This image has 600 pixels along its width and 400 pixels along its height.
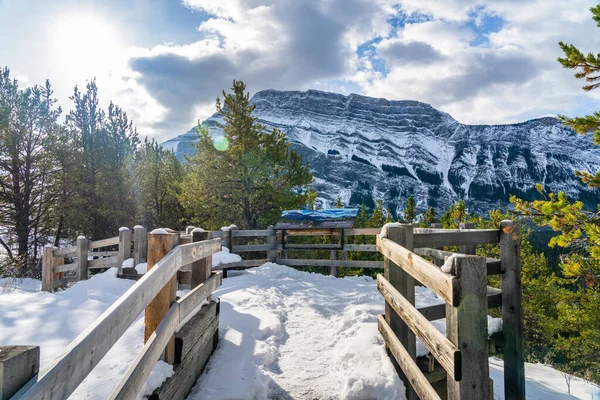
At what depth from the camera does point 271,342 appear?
4539 mm

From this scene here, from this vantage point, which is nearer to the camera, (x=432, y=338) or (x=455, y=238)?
(x=432, y=338)

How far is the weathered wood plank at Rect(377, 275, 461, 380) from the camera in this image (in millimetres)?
1978

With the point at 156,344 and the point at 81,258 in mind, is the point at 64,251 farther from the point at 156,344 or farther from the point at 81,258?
the point at 156,344

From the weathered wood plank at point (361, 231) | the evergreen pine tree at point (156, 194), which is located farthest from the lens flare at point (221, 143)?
the weathered wood plank at point (361, 231)

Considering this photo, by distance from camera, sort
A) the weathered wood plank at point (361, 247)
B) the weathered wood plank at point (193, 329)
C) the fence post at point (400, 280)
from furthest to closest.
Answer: the weathered wood plank at point (361, 247) → the fence post at point (400, 280) → the weathered wood plank at point (193, 329)

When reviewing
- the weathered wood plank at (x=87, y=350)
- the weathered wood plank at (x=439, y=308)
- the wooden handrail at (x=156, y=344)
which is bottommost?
the weathered wood plank at (x=439, y=308)

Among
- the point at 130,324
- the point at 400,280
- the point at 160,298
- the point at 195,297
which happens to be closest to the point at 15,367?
the point at 130,324

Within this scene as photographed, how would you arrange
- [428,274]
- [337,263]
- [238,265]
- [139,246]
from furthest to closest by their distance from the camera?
[337,263] → [238,265] → [139,246] → [428,274]

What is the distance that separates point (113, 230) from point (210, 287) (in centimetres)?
1999

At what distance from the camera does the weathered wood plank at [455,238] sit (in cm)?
386

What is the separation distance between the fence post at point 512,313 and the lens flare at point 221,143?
16.3 metres

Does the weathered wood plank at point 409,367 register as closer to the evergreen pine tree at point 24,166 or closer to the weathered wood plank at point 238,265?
the weathered wood plank at point 238,265

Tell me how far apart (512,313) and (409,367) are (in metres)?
2.24

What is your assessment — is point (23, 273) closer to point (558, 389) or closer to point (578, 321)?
point (558, 389)
